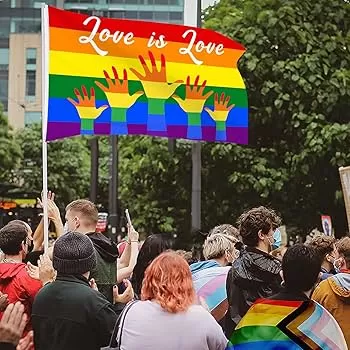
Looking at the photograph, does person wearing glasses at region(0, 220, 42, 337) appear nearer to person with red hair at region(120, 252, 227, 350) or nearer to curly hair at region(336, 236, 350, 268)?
person with red hair at region(120, 252, 227, 350)

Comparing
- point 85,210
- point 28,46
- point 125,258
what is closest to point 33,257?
point 125,258

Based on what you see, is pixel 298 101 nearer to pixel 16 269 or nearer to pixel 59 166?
pixel 16 269

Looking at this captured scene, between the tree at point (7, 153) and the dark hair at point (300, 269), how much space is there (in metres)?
45.6

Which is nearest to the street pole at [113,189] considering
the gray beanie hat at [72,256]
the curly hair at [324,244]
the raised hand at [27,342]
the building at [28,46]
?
the curly hair at [324,244]

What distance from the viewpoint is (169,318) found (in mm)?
4883

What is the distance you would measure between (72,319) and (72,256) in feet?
1.22

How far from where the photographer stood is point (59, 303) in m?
5.36

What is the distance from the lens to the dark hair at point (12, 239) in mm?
6469

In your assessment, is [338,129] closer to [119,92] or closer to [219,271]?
[119,92]

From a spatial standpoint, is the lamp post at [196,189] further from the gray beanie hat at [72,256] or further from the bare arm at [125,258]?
the gray beanie hat at [72,256]

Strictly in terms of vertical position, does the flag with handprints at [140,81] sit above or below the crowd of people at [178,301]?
above

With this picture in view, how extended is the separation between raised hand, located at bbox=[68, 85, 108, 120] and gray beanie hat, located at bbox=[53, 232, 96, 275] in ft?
16.2

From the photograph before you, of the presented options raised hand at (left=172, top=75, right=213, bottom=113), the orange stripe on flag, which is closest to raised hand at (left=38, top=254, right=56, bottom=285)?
Result: the orange stripe on flag

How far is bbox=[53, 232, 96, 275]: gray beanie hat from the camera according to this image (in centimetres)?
546
